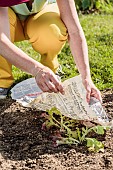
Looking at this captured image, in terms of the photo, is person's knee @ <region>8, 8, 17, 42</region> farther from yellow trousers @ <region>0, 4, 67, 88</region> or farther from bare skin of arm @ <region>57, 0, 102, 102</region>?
bare skin of arm @ <region>57, 0, 102, 102</region>

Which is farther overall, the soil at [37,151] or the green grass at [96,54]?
the green grass at [96,54]

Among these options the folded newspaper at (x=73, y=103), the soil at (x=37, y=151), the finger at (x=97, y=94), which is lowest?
the soil at (x=37, y=151)

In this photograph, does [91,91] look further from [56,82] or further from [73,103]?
[56,82]

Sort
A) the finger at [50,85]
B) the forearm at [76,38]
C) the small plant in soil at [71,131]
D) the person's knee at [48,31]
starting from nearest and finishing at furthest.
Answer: the finger at [50,85] < the small plant in soil at [71,131] < the forearm at [76,38] < the person's knee at [48,31]

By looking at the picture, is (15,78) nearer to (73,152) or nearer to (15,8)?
(15,8)

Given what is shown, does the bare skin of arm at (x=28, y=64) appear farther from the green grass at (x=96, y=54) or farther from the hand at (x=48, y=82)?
the green grass at (x=96, y=54)

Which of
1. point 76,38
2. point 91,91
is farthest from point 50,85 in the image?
point 76,38

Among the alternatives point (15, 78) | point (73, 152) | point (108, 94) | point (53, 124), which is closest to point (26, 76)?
point (15, 78)

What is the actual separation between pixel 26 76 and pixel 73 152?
4.66 feet

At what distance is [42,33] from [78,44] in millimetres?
575

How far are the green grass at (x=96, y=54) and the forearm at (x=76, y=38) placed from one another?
0.79 metres

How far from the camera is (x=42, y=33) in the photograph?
3941 mm

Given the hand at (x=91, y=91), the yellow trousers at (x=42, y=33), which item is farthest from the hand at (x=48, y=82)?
the yellow trousers at (x=42, y=33)

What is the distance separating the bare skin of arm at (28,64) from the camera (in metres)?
2.96
